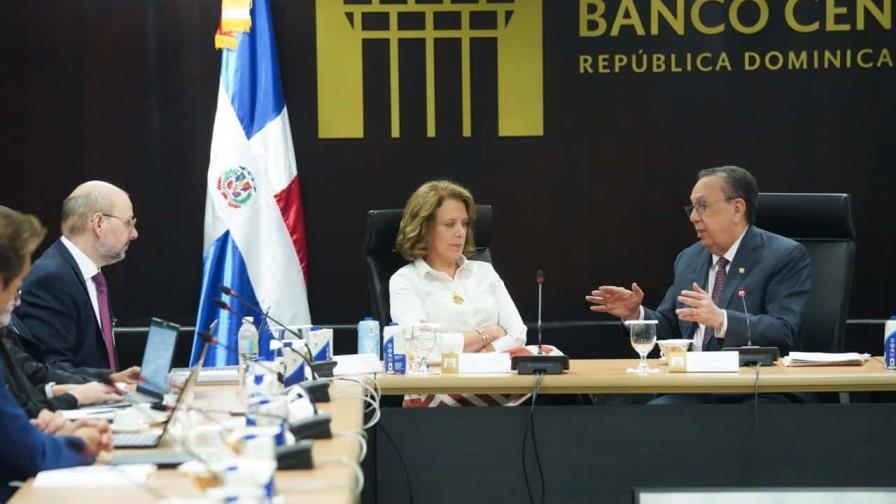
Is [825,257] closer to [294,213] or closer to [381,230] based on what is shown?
[381,230]

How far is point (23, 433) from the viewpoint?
8.04 feet

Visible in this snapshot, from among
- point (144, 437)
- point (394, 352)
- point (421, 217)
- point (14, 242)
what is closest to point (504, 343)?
point (421, 217)

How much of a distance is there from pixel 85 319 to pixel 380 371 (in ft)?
3.41

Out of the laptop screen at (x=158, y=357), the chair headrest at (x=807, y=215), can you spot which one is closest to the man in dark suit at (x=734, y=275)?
the chair headrest at (x=807, y=215)

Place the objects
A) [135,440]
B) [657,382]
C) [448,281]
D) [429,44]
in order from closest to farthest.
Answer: [135,440]
[657,382]
[448,281]
[429,44]

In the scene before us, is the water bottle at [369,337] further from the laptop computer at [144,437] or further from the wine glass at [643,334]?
the laptop computer at [144,437]

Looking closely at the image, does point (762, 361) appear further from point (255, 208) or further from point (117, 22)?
point (117, 22)

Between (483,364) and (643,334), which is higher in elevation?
(643,334)

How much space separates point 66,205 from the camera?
4.36 metres

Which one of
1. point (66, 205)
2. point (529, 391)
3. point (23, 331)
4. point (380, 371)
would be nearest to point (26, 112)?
point (66, 205)

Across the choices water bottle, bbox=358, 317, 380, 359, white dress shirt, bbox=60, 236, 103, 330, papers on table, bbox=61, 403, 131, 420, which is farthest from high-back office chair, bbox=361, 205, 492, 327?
papers on table, bbox=61, 403, 131, 420

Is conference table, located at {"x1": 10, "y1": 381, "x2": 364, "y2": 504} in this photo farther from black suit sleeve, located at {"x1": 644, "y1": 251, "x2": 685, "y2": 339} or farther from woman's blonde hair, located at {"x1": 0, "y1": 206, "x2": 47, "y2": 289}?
black suit sleeve, located at {"x1": 644, "y1": 251, "x2": 685, "y2": 339}

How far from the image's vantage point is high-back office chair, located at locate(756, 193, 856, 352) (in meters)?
4.67

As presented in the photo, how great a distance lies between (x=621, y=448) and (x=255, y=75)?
2780 millimetres
